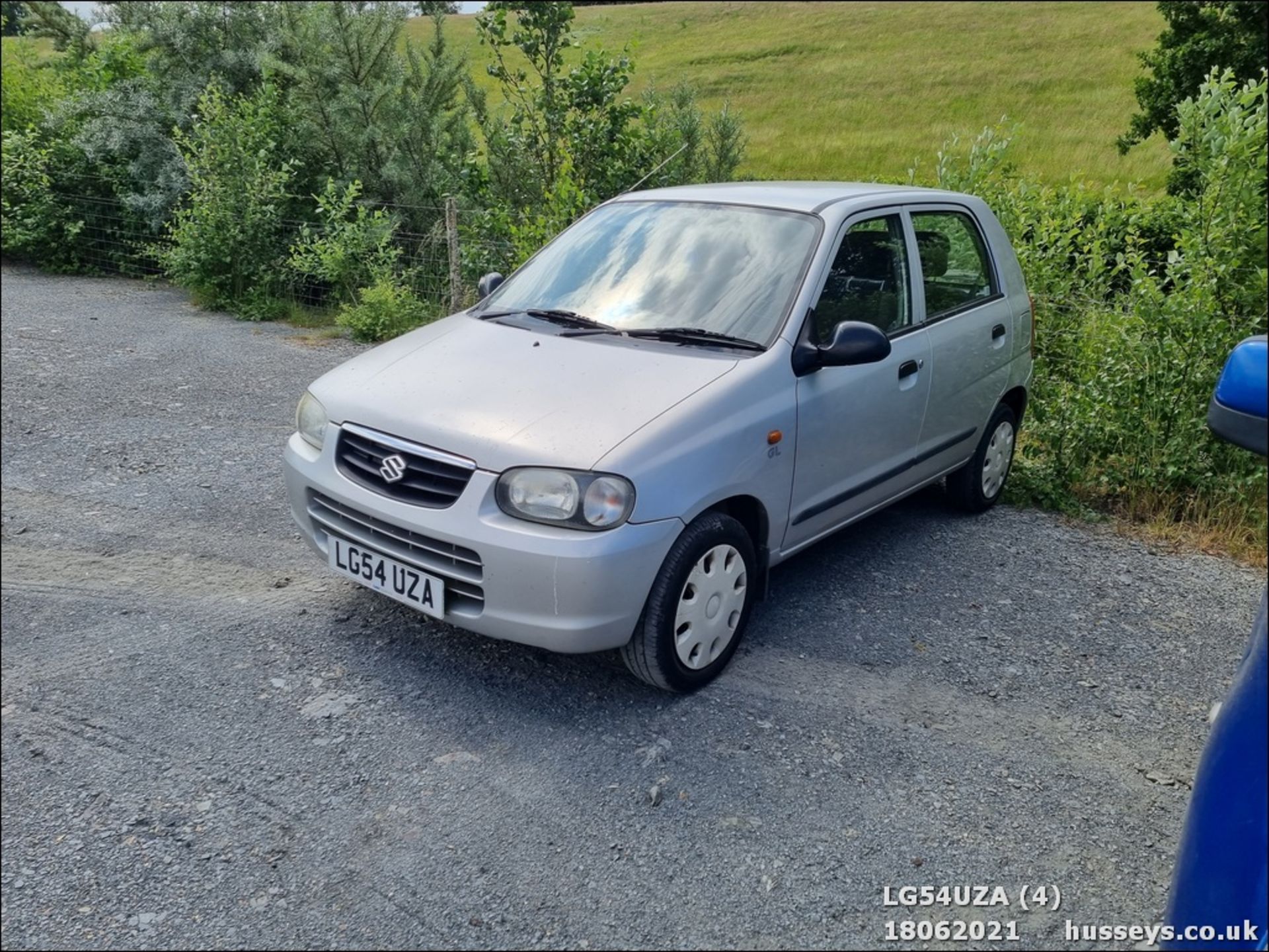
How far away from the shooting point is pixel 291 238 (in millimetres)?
10109

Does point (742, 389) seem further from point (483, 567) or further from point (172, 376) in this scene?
point (172, 376)

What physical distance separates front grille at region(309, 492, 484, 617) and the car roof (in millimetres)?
2080

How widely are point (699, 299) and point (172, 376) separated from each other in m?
5.02

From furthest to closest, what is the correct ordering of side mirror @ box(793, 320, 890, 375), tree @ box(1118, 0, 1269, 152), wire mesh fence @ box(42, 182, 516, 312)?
1. tree @ box(1118, 0, 1269, 152)
2. wire mesh fence @ box(42, 182, 516, 312)
3. side mirror @ box(793, 320, 890, 375)

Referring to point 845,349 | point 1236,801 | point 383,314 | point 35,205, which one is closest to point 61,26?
point 35,205

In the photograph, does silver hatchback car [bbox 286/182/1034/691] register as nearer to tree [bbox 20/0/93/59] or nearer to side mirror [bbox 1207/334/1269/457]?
side mirror [bbox 1207/334/1269/457]

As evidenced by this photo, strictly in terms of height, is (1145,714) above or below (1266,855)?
below

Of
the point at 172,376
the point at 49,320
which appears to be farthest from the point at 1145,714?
the point at 172,376

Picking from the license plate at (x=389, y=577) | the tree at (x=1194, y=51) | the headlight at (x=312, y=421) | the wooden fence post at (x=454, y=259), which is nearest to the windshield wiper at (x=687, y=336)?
the headlight at (x=312, y=421)

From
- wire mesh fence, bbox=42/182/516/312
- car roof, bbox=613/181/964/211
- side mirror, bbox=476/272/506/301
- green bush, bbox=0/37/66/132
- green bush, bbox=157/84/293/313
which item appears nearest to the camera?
car roof, bbox=613/181/964/211

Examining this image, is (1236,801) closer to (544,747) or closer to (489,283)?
(544,747)

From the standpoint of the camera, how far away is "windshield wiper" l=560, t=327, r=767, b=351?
3691mm

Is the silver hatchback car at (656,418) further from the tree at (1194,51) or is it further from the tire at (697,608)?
→ the tree at (1194,51)

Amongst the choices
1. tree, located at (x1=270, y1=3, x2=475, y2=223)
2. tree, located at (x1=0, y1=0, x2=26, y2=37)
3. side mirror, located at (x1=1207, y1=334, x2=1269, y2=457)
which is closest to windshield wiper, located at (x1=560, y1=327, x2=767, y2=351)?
side mirror, located at (x1=1207, y1=334, x2=1269, y2=457)
